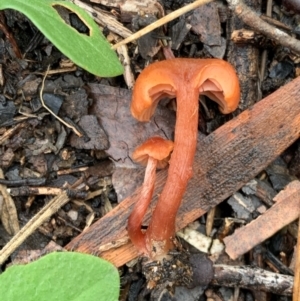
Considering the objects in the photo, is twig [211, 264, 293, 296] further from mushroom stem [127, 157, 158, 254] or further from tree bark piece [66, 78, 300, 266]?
mushroom stem [127, 157, 158, 254]

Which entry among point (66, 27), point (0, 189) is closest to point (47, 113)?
point (0, 189)

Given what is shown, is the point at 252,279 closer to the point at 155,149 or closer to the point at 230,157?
the point at 230,157

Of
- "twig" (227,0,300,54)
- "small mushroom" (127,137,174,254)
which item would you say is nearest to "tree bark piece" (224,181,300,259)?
"small mushroom" (127,137,174,254)

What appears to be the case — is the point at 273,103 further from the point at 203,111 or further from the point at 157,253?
the point at 157,253

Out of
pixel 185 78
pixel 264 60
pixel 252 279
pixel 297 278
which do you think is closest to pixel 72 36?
pixel 185 78

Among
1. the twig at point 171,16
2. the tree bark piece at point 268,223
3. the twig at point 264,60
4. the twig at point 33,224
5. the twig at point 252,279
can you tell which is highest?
the twig at point 171,16

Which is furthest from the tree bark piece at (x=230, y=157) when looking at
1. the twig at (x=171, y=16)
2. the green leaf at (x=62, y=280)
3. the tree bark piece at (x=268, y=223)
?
the twig at (x=171, y=16)

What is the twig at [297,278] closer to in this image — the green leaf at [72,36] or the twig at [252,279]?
the twig at [252,279]
